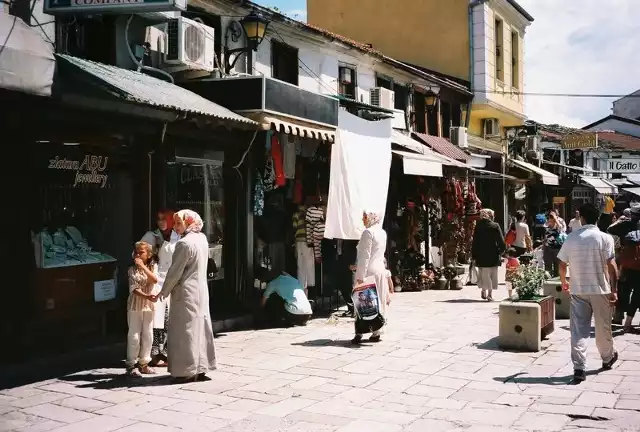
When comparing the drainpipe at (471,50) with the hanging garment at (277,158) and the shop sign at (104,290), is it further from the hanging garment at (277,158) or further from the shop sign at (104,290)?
the shop sign at (104,290)

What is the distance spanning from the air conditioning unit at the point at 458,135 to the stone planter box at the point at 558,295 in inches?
399

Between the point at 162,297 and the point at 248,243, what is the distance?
14.7ft

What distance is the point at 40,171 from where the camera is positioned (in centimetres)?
819

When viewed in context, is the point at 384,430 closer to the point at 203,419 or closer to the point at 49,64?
the point at 203,419

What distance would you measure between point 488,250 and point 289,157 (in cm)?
470

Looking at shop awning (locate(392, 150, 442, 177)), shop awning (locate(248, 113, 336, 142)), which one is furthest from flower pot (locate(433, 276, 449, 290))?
shop awning (locate(248, 113, 336, 142))

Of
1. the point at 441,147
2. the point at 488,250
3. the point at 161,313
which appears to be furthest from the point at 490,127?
the point at 161,313

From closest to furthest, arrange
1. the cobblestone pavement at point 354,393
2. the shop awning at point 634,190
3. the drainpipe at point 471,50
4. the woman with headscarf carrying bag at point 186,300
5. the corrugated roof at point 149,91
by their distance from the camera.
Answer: the cobblestone pavement at point 354,393
the woman with headscarf carrying bag at point 186,300
the corrugated roof at point 149,91
the drainpipe at point 471,50
the shop awning at point 634,190

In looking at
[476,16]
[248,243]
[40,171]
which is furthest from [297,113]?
[476,16]

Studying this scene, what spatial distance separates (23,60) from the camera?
6828mm

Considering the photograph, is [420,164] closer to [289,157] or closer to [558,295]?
[289,157]

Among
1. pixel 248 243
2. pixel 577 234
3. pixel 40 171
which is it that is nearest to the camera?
pixel 577 234

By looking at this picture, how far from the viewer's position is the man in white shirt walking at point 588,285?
7.29 meters

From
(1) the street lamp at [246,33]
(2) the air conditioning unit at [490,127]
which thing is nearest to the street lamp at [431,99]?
(2) the air conditioning unit at [490,127]
